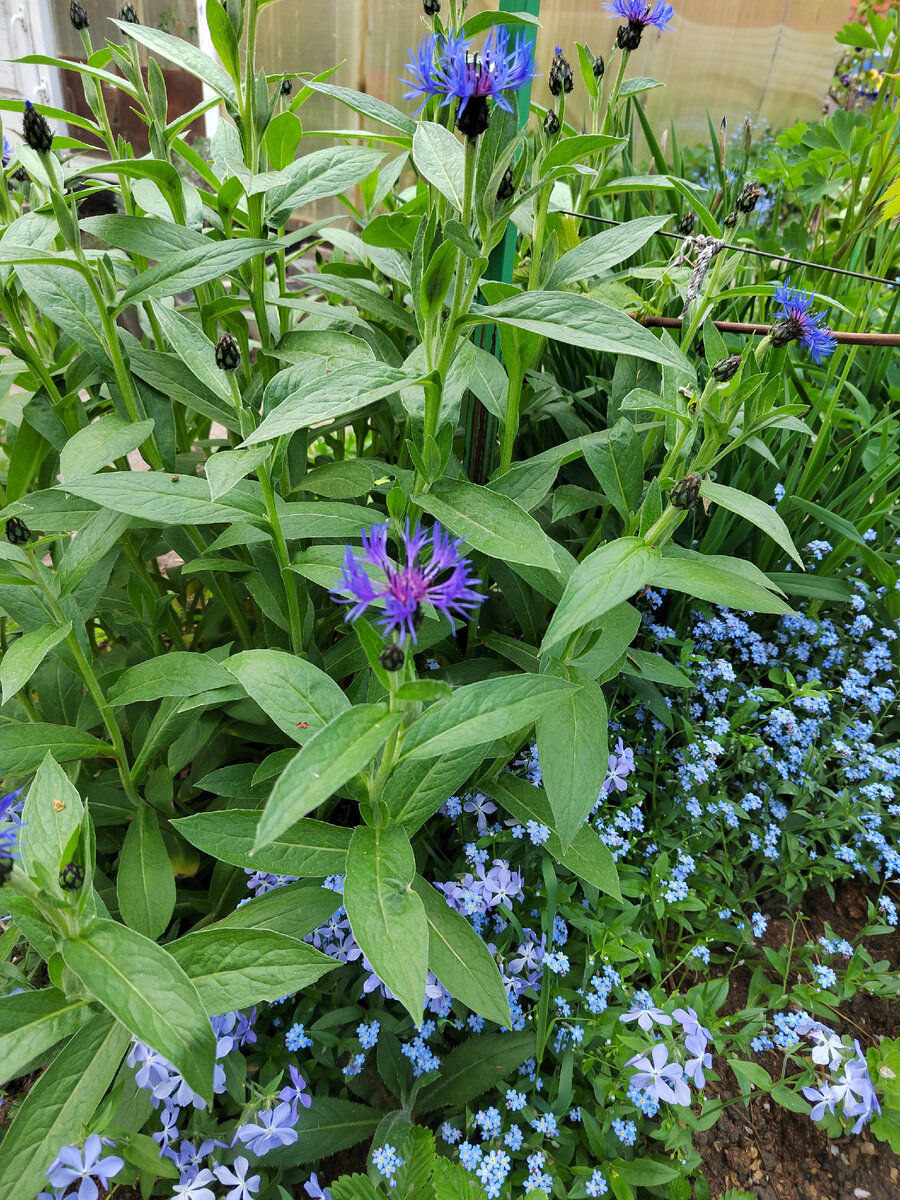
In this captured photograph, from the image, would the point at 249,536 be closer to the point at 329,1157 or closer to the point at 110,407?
the point at 110,407

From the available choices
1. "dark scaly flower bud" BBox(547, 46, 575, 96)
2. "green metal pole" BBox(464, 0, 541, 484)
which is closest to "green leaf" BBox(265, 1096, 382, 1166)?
"green metal pole" BBox(464, 0, 541, 484)

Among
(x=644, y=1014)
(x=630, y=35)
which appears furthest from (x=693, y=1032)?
(x=630, y=35)

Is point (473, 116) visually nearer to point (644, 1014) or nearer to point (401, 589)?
point (401, 589)

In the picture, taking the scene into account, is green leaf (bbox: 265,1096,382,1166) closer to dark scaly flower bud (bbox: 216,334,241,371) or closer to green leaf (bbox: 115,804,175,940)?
green leaf (bbox: 115,804,175,940)

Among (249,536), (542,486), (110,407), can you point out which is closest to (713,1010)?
(542,486)

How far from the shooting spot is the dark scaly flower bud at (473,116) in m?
0.71

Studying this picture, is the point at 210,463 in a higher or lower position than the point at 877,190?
lower

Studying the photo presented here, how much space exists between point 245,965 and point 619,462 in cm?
76

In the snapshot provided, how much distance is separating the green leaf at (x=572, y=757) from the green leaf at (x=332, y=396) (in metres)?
0.39

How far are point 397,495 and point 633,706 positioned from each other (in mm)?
731

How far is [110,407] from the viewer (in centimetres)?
138

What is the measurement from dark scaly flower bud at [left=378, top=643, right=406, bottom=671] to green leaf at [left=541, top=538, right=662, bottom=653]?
180 millimetres

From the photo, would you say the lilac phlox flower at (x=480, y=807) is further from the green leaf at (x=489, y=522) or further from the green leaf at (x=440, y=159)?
the green leaf at (x=440, y=159)

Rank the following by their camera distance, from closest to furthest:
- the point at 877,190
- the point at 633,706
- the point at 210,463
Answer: the point at 210,463
the point at 633,706
the point at 877,190
